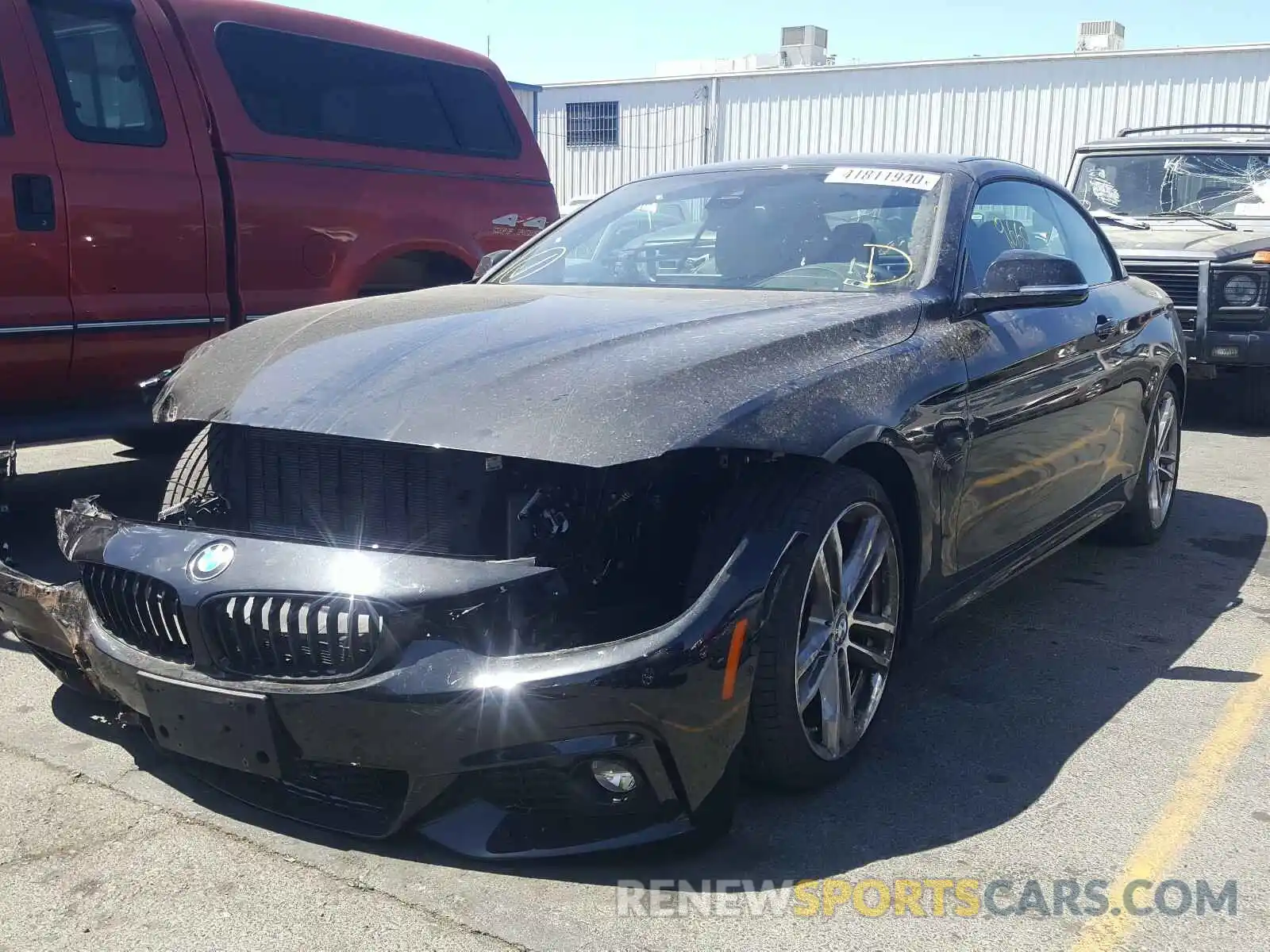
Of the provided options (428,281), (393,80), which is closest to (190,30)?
(393,80)

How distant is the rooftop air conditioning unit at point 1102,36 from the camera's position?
966 inches

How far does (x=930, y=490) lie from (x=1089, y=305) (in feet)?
5.21

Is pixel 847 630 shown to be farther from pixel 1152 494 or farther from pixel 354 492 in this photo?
pixel 1152 494

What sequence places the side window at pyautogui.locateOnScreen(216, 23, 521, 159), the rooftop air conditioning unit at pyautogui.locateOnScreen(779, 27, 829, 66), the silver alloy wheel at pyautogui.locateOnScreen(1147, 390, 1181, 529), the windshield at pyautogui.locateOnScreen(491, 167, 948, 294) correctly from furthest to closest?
the rooftop air conditioning unit at pyautogui.locateOnScreen(779, 27, 829, 66) < the side window at pyautogui.locateOnScreen(216, 23, 521, 159) < the silver alloy wheel at pyautogui.locateOnScreen(1147, 390, 1181, 529) < the windshield at pyautogui.locateOnScreen(491, 167, 948, 294)

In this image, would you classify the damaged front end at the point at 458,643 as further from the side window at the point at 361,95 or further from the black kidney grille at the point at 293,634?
the side window at the point at 361,95

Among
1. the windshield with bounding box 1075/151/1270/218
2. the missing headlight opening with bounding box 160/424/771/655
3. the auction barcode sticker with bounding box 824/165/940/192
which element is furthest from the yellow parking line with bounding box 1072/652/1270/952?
the windshield with bounding box 1075/151/1270/218

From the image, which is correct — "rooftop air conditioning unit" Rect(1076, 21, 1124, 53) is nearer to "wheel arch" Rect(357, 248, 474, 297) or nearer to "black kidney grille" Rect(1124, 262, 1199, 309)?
"black kidney grille" Rect(1124, 262, 1199, 309)

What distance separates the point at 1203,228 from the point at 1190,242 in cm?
49

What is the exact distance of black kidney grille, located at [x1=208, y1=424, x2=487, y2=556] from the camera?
8.96ft

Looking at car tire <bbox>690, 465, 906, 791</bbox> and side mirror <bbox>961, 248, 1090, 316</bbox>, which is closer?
car tire <bbox>690, 465, 906, 791</bbox>

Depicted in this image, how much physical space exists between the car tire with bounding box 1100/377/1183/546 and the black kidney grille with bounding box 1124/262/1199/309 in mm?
3061

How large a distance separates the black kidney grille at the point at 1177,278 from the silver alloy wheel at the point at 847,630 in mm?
6003

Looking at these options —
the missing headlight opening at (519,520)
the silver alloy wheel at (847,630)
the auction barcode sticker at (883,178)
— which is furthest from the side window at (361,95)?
the silver alloy wheel at (847,630)

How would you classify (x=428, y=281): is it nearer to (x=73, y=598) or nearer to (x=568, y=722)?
(x=73, y=598)
